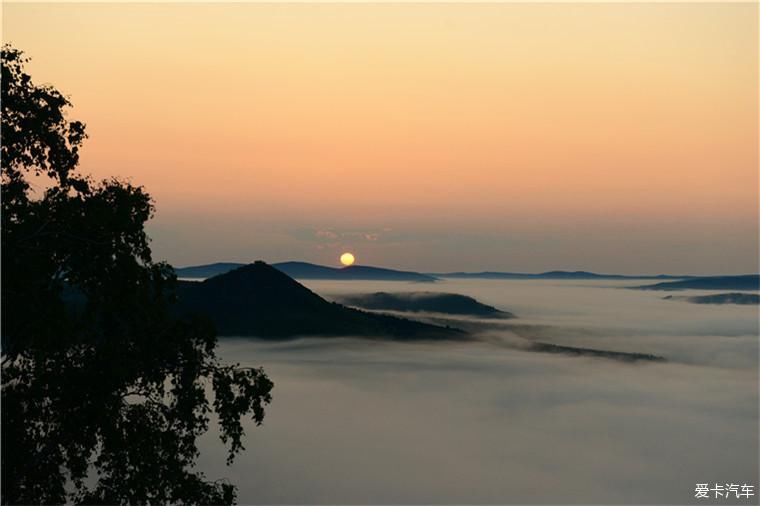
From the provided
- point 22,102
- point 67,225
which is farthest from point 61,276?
point 22,102

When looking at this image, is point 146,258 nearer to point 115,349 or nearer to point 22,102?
point 115,349

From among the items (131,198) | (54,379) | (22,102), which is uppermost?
(22,102)

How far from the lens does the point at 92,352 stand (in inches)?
1164

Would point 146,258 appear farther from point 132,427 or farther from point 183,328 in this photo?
point 132,427

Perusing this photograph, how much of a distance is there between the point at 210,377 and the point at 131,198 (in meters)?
7.21

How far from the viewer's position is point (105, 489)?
3094cm

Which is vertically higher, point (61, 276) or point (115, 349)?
point (61, 276)

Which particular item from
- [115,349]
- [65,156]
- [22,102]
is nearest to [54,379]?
[115,349]

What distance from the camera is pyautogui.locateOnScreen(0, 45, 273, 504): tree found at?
28.2 metres

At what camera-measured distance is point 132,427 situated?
97.9ft

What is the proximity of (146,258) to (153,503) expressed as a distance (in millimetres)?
8732

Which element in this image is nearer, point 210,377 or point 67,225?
point 67,225

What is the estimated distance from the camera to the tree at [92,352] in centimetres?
2822

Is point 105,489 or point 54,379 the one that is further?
point 105,489
